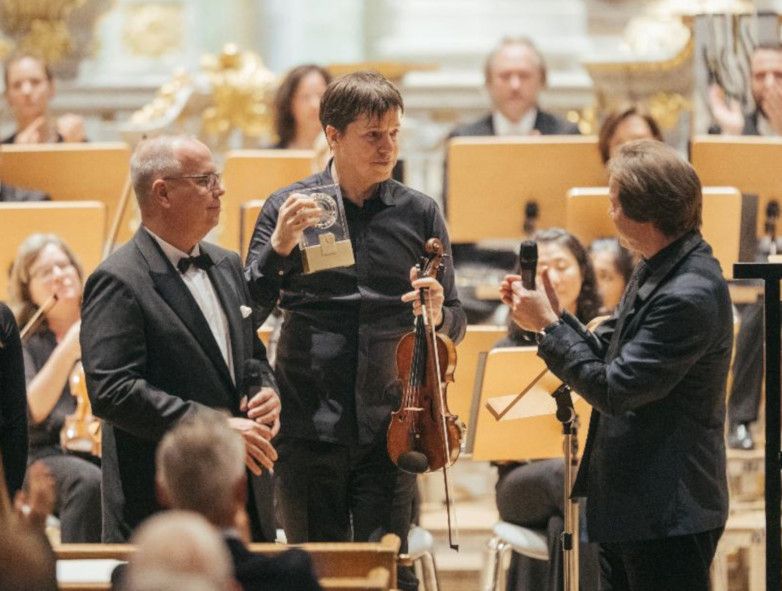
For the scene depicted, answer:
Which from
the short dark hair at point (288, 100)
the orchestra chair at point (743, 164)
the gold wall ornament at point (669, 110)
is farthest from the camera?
the gold wall ornament at point (669, 110)

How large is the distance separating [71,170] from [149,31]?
3.56 metres

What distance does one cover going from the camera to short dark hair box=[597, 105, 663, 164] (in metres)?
5.99

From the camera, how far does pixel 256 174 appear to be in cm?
599

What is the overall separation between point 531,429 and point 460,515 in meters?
1.20

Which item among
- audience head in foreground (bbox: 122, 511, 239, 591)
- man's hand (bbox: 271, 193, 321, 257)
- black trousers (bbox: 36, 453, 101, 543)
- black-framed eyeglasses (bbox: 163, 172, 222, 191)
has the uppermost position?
black-framed eyeglasses (bbox: 163, 172, 222, 191)

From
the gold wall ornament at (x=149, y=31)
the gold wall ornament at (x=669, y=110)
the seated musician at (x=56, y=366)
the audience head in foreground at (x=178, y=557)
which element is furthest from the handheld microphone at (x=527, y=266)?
the gold wall ornament at (x=149, y=31)

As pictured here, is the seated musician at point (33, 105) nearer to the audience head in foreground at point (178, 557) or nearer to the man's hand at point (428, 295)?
the man's hand at point (428, 295)

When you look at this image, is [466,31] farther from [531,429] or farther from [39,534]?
[39,534]

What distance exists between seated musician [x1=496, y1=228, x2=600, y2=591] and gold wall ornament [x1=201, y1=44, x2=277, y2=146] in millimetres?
3249

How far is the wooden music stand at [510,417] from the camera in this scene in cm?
424

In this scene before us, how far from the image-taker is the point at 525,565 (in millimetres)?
5031

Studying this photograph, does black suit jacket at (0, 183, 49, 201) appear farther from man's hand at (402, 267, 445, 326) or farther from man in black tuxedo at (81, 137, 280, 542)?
man's hand at (402, 267, 445, 326)

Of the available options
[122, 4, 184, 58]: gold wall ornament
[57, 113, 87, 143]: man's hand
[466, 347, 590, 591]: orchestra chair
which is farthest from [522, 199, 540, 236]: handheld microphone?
[122, 4, 184, 58]: gold wall ornament

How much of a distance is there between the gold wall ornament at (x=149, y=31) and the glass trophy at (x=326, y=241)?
5943mm
